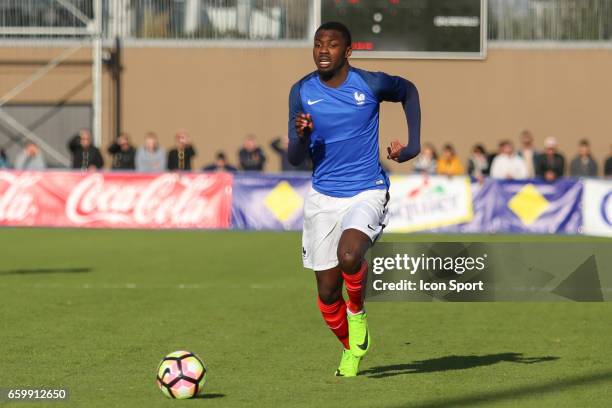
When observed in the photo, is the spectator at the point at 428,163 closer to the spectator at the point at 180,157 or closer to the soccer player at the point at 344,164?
the spectator at the point at 180,157

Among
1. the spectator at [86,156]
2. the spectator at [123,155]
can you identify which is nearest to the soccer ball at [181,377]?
the spectator at [123,155]

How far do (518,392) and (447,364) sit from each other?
1.32m

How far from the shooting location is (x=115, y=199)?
989 inches

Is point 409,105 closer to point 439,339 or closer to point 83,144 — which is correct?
point 439,339

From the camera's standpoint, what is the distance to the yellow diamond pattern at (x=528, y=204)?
81.1ft

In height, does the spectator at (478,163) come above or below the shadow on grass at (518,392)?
above

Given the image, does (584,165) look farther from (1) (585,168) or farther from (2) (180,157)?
(2) (180,157)

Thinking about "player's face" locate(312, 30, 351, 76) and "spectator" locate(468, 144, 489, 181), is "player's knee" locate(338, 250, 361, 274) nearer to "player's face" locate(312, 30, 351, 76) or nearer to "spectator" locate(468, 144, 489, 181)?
"player's face" locate(312, 30, 351, 76)

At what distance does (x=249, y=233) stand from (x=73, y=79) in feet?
35.0

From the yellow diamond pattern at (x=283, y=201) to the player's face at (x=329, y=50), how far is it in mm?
15996

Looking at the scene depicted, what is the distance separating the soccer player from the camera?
8688mm

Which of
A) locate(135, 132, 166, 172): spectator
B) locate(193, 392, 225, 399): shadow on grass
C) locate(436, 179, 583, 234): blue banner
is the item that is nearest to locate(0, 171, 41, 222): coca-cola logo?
locate(135, 132, 166, 172): spectator

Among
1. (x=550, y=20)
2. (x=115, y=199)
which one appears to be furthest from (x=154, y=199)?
(x=550, y=20)

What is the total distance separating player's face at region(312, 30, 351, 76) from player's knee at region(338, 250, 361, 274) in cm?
119
